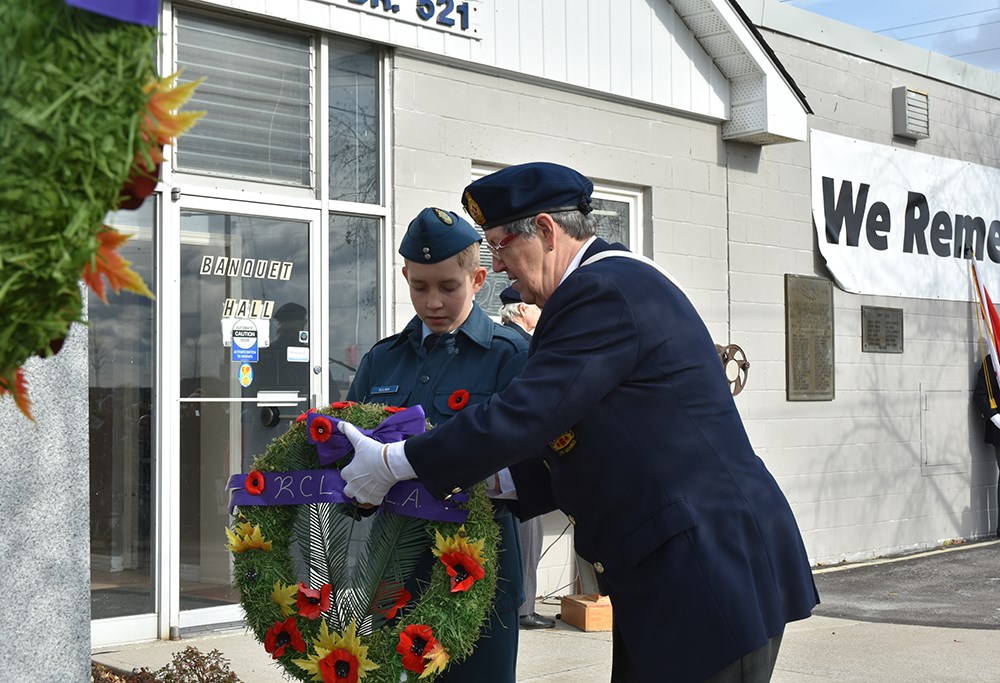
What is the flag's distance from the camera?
42.8ft

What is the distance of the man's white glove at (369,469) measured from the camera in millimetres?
2783

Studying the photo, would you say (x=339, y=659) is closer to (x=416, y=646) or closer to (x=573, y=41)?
(x=416, y=646)

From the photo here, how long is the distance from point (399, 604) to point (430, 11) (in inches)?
235

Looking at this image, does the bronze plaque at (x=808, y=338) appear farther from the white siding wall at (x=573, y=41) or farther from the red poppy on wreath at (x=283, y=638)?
the red poppy on wreath at (x=283, y=638)

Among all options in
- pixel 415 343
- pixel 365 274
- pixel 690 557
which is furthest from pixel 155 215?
pixel 690 557

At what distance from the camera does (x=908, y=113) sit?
1228 cm

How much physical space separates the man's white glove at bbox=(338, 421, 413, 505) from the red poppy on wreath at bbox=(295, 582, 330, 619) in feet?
0.80

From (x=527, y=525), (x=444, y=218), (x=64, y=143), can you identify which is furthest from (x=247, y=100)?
(x=64, y=143)

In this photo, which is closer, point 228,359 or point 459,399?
point 459,399

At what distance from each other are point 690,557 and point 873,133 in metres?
10.3

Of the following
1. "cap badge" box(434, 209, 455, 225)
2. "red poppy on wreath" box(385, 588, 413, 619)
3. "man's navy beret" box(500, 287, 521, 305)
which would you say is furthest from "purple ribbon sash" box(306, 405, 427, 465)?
"man's navy beret" box(500, 287, 521, 305)

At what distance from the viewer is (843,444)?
1145 cm

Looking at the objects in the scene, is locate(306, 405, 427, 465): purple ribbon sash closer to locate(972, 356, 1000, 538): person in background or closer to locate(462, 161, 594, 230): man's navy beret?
locate(462, 161, 594, 230): man's navy beret

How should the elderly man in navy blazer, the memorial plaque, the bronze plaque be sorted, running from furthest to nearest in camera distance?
the memorial plaque < the bronze plaque < the elderly man in navy blazer
